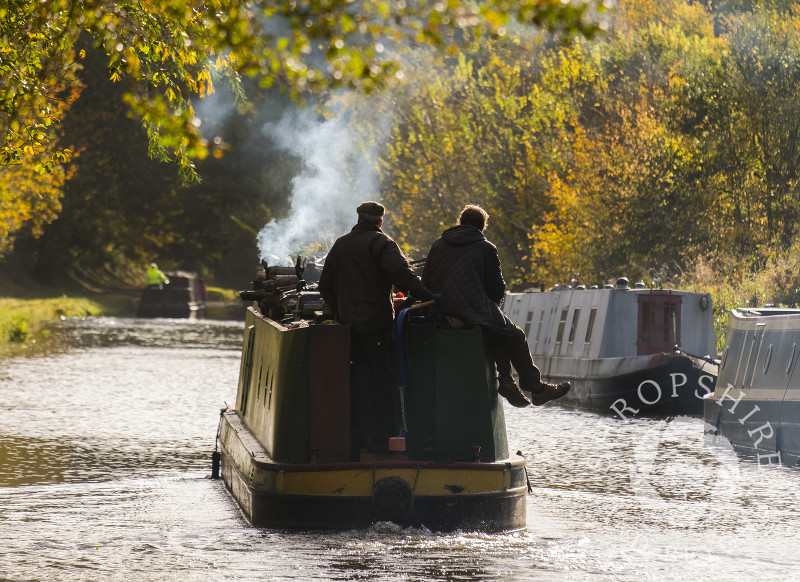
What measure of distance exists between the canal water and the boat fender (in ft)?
0.40

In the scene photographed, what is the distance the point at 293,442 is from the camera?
10445 mm

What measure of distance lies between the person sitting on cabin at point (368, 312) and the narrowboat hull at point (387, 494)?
1.13 feet

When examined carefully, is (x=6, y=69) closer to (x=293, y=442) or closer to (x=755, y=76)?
(x=293, y=442)

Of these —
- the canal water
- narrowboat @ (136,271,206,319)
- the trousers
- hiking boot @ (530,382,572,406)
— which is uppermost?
narrowboat @ (136,271,206,319)

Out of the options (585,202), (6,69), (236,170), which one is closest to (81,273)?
(236,170)

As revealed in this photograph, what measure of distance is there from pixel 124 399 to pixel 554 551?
45.2ft

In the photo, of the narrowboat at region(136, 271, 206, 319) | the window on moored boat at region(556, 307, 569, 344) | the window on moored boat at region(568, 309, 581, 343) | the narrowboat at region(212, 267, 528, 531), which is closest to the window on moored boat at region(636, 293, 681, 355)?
the window on moored boat at region(568, 309, 581, 343)

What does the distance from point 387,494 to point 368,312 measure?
4.40ft

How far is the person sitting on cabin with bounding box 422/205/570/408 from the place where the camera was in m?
10.7

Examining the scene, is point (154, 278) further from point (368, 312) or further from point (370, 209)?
point (368, 312)

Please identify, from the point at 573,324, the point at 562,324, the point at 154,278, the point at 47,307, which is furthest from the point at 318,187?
the point at 154,278

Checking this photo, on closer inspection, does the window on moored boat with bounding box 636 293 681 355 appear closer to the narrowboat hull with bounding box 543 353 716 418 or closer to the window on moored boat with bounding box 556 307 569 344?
the narrowboat hull with bounding box 543 353 716 418

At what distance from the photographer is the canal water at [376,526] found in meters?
9.70

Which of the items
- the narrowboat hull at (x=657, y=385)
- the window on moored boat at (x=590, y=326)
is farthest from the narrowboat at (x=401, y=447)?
the window on moored boat at (x=590, y=326)
